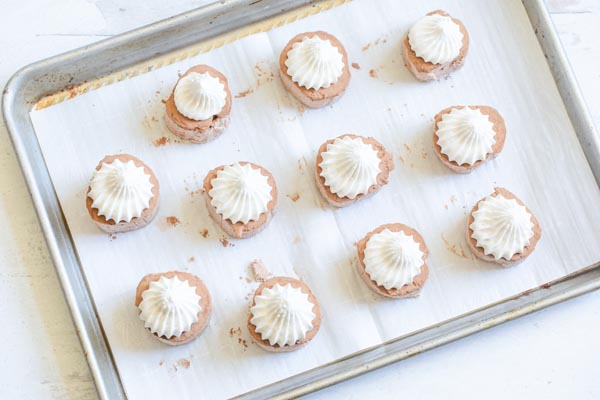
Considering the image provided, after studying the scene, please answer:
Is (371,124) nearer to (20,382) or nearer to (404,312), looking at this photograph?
(404,312)

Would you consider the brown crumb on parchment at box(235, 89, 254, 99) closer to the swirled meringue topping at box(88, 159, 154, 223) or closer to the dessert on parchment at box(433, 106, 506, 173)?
the swirled meringue topping at box(88, 159, 154, 223)

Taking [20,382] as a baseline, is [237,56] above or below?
above

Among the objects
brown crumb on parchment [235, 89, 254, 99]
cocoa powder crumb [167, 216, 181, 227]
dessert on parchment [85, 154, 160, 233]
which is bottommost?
cocoa powder crumb [167, 216, 181, 227]

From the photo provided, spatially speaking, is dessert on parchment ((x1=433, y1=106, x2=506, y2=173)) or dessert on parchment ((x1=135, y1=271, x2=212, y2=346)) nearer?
dessert on parchment ((x1=135, y1=271, x2=212, y2=346))

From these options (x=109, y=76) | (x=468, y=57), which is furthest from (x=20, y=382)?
(x=468, y=57)

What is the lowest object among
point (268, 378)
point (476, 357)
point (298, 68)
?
point (476, 357)

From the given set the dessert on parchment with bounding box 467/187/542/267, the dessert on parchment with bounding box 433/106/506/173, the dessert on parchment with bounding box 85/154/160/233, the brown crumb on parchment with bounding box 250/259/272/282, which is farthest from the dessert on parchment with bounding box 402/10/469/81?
the dessert on parchment with bounding box 85/154/160/233

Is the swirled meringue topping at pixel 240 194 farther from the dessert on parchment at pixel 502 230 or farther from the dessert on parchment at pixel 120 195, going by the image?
the dessert on parchment at pixel 502 230

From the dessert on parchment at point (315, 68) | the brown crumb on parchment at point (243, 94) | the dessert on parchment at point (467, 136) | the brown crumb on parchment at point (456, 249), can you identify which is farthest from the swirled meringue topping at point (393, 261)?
the brown crumb on parchment at point (243, 94)
